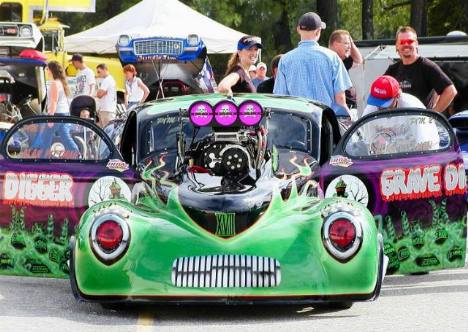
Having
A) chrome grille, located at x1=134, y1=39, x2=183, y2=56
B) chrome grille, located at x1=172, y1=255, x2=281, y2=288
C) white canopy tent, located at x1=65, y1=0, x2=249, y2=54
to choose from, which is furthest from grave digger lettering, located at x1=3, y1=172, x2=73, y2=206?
white canopy tent, located at x1=65, y1=0, x2=249, y2=54

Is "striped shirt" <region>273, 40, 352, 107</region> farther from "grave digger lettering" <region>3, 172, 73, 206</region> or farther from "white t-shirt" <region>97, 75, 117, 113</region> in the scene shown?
"white t-shirt" <region>97, 75, 117, 113</region>

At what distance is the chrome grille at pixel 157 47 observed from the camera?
1029 inches

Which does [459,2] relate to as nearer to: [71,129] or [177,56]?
[177,56]

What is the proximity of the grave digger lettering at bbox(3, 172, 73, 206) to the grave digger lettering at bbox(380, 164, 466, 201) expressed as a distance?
200 centimetres

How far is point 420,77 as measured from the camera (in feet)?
40.9

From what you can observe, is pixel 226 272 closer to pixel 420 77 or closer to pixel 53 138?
pixel 53 138

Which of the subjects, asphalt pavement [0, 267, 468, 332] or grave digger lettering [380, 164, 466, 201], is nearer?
asphalt pavement [0, 267, 468, 332]

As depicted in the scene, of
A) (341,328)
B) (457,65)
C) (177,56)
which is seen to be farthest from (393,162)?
(177,56)

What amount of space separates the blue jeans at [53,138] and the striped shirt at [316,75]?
2.67 m

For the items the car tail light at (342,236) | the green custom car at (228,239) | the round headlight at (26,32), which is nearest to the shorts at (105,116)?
the round headlight at (26,32)

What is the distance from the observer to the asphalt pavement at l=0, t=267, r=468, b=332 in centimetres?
845

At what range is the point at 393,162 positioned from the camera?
9727 millimetres

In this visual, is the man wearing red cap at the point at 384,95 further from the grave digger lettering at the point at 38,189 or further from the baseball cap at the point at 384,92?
the grave digger lettering at the point at 38,189

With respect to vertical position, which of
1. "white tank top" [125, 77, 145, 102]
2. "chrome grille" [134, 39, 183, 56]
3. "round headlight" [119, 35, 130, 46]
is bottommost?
"white tank top" [125, 77, 145, 102]
